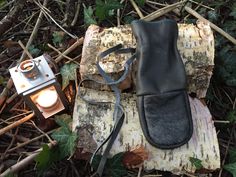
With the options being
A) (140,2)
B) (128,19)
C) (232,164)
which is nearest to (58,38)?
(128,19)

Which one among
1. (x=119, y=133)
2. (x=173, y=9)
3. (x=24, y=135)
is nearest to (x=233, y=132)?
(x=119, y=133)

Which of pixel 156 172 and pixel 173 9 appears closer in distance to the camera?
pixel 156 172

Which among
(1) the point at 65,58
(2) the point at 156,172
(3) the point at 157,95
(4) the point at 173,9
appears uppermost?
(4) the point at 173,9

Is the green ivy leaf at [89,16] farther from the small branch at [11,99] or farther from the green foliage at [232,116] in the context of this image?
the green foliage at [232,116]

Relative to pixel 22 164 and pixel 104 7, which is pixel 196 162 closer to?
pixel 22 164

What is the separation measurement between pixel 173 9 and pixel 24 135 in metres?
1.15

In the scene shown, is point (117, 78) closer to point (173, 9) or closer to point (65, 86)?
point (65, 86)

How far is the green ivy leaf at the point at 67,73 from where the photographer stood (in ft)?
5.98

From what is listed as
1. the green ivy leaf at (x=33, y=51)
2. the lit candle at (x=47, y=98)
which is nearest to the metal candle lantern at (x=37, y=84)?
the lit candle at (x=47, y=98)

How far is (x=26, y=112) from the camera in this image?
1.84 meters

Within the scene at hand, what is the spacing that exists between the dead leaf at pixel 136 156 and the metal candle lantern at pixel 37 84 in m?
0.42

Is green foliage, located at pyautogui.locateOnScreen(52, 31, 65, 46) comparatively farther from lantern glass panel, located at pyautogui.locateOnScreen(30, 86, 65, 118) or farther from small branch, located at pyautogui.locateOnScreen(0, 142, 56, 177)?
small branch, located at pyautogui.locateOnScreen(0, 142, 56, 177)

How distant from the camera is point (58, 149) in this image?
1657mm

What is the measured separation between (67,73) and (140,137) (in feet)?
1.72
